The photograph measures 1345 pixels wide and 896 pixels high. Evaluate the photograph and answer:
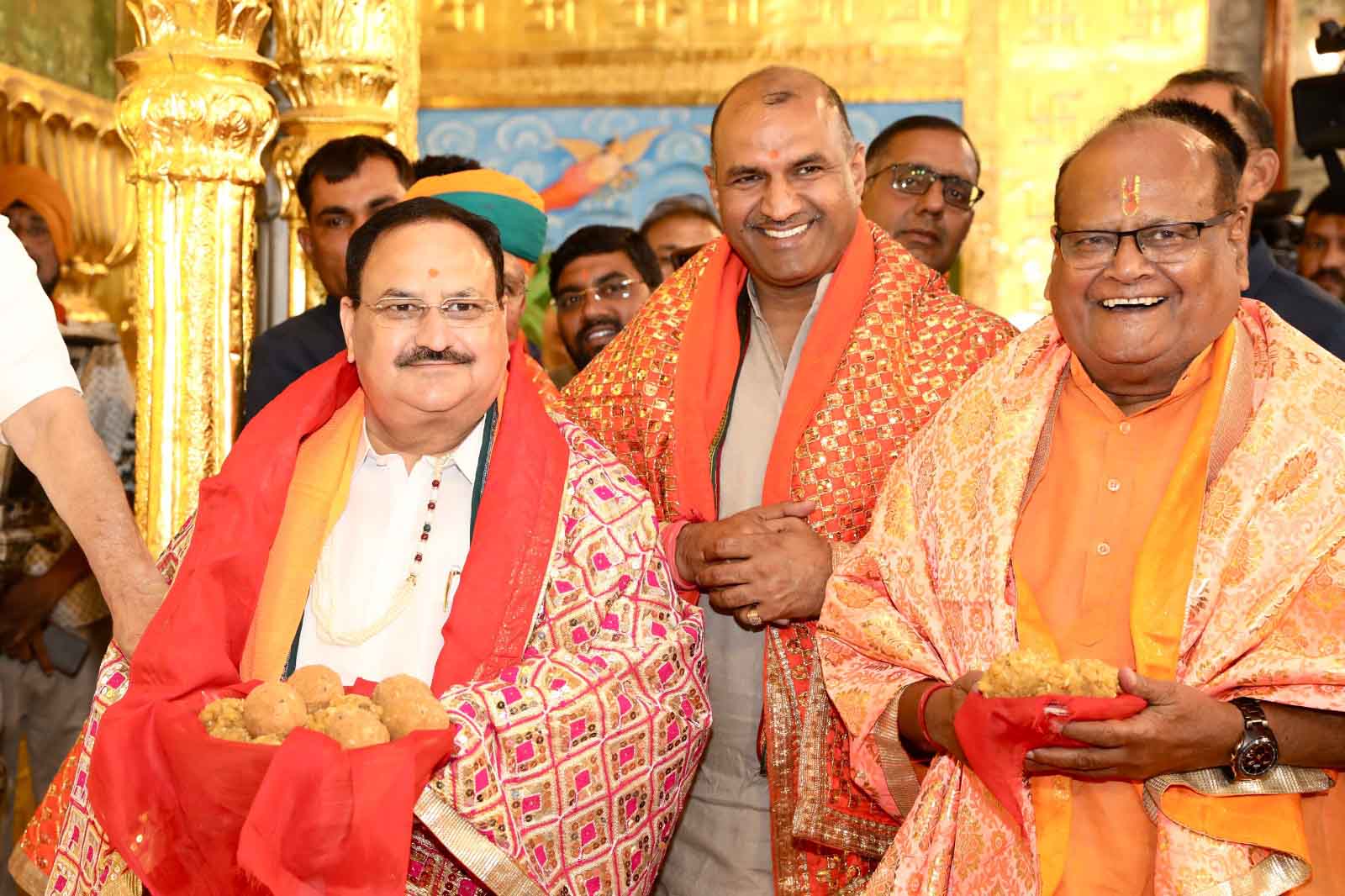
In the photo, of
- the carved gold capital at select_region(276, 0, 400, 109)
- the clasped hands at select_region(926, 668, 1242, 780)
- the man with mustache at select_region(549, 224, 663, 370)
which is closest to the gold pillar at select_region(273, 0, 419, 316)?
the carved gold capital at select_region(276, 0, 400, 109)

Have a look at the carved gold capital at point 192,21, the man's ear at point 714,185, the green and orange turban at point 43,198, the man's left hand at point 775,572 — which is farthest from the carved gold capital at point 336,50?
the man's left hand at point 775,572

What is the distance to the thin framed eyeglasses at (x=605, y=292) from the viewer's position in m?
4.91

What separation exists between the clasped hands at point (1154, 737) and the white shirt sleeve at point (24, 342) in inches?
72.9

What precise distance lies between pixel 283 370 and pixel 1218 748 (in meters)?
2.68

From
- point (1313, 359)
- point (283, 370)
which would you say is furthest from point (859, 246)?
point (283, 370)

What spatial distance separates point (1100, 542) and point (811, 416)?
2.53ft

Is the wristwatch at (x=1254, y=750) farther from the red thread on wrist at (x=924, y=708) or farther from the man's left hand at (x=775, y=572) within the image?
the man's left hand at (x=775, y=572)

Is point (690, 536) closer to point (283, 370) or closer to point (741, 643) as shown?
point (741, 643)

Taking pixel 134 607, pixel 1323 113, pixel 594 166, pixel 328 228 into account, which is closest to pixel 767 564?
pixel 134 607

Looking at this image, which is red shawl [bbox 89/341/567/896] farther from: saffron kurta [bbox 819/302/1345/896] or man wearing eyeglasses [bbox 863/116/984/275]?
man wearing eyeglasses [bbox 863/116/984/275]

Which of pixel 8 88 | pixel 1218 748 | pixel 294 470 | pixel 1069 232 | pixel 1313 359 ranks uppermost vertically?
pixel 8 88

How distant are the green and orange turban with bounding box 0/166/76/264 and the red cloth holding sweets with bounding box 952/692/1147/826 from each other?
394cm

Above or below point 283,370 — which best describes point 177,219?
above

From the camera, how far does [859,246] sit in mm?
3451
